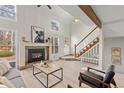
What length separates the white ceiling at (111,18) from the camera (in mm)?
2408

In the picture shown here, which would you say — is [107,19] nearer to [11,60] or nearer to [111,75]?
[111,75]

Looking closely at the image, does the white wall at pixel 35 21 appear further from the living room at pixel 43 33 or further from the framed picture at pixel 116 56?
the framed picture at pixel 116 56

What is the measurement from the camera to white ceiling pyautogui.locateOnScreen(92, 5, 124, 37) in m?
2.41

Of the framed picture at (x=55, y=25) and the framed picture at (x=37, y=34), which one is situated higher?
the framed picture at (x=55, y=25)

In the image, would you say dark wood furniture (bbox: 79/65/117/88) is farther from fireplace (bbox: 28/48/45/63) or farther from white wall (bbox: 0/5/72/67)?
fireplace (bbox: 28/48/45/63)

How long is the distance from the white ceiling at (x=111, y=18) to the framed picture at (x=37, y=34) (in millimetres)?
2050

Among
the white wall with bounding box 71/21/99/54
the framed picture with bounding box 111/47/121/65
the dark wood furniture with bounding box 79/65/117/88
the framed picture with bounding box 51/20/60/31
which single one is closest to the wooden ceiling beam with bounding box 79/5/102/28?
the framed picture with bounding box 111/47/121/65

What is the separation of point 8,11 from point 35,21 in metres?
0.92

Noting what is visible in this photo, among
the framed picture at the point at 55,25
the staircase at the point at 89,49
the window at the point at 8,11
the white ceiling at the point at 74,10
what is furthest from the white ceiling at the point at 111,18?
the window at the point at 8,11

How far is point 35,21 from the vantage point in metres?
4.09

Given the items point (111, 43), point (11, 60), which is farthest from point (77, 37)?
point (11, 60)

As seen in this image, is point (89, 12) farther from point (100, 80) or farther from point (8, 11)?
point (8, 11)

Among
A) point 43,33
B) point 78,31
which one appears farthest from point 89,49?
point 43,33

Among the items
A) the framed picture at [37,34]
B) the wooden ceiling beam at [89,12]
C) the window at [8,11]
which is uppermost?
the window at [8,11]
